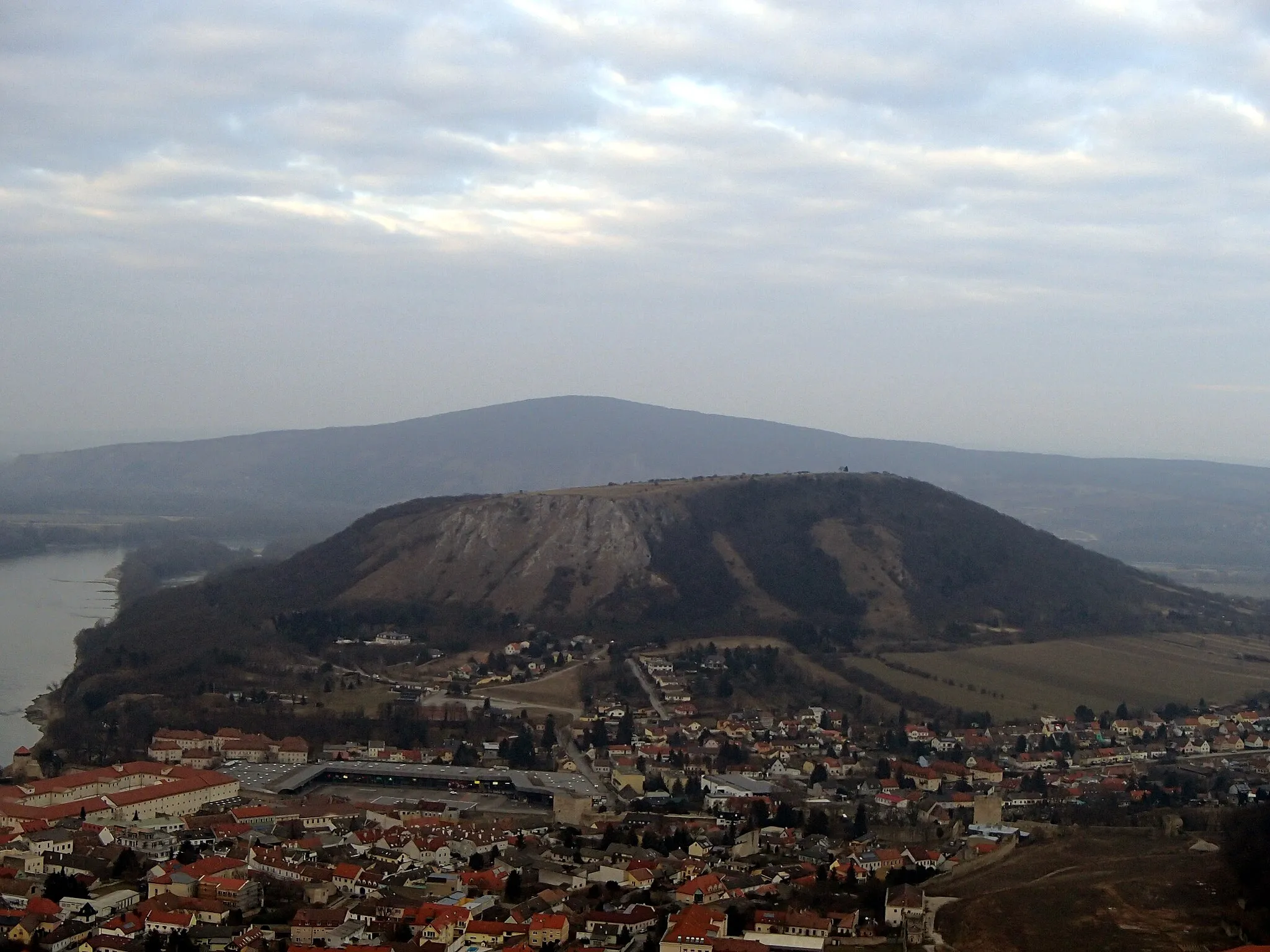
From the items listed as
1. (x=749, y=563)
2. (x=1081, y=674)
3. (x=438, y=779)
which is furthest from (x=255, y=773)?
(x=749, y=563)

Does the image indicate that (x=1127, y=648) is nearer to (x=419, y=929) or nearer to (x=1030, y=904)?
(x=1030, y=904)

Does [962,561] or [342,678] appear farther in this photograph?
[962,561]

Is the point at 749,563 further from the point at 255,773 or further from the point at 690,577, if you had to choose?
the point at 255,773

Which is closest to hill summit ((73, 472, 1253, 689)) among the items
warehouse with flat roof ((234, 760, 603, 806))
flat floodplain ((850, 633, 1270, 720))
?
flat floodplain ((850, 633, 1270, 720))

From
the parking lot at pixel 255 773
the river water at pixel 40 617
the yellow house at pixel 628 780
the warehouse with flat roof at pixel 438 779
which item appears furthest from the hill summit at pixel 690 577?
the yellow house at pixel 628 780

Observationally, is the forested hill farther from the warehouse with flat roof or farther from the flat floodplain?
the warehouse with flat roof

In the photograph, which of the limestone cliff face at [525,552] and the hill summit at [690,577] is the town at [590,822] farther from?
the limestone cliff face at [525,552]

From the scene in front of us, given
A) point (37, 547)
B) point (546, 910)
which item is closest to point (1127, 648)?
point (546, 910)
